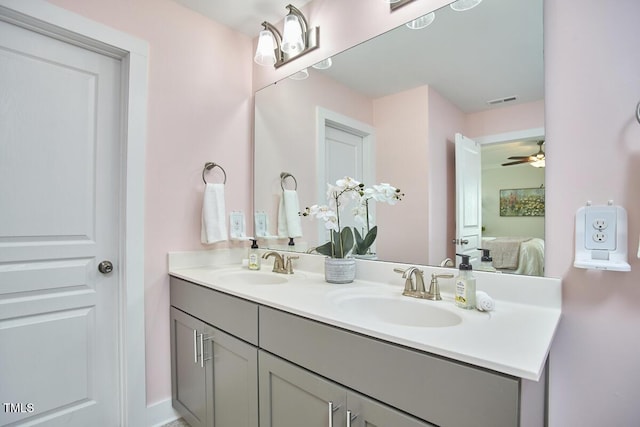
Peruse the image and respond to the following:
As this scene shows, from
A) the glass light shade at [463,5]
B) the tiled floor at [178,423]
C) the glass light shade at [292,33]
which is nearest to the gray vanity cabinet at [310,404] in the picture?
the tiled floor at [178,423]

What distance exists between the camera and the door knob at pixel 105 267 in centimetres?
156

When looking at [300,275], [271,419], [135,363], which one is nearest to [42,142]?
[135,363]

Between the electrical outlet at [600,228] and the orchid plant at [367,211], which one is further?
the orchid plant at [367,211]

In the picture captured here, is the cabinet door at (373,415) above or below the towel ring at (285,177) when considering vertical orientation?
below

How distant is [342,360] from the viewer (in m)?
0.90

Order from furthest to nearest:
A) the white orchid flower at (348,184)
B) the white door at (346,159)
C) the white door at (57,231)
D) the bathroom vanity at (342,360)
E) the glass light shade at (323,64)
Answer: the glass light shade at (323,64) < the white door at (346,159) < the white orchid flower at (348,184) < the white door at (57,231) < the bathroom vanity at (342,360)

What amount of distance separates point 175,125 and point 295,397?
154cm

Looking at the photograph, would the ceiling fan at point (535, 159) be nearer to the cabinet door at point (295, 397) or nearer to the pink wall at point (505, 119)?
A: the pink wall at point (505, 119)

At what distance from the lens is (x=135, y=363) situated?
63.1 inches

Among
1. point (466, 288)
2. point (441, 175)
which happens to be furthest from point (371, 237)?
point (466, 288)

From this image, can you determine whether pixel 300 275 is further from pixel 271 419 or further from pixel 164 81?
pixel 164 81

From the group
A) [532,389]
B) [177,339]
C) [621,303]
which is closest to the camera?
[532,389]

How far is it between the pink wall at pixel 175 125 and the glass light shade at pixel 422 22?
1193 mm

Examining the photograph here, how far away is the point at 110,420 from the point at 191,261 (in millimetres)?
866
